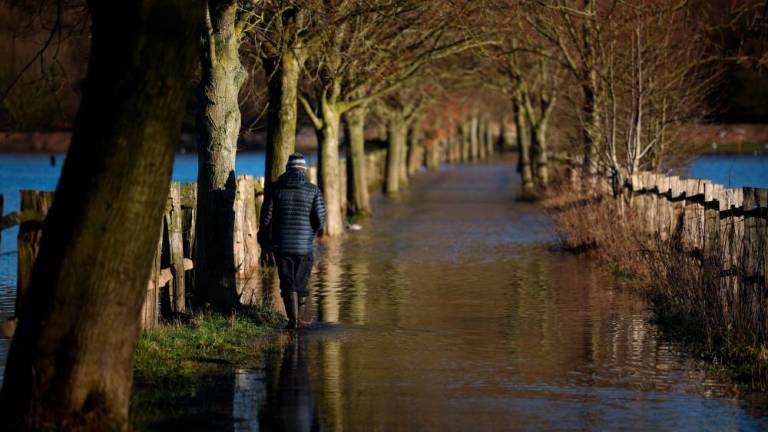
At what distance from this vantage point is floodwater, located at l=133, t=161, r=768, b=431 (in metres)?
9.65

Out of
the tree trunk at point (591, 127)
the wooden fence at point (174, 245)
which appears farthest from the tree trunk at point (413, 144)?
the wooden fence at point (174, 245)

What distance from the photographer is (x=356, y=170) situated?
124ft

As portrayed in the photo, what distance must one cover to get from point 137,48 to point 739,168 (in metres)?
70.0

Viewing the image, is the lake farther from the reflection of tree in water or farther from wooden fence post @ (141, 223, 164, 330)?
the reflection of tree in water

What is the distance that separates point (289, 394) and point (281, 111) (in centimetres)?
1231

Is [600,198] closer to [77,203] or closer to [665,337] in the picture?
[665,337]

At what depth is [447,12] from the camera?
25.5m

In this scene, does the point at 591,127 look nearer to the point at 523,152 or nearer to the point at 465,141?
the point at 523,152

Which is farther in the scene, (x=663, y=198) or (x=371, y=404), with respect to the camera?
(x=663, y=198)

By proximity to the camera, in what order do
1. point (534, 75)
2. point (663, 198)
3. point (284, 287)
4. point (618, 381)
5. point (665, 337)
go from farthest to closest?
point (534, 75)
point (663, 198)
point (284, 287)
point (665, 337)
point (618, 381)

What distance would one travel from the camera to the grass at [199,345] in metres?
11.5

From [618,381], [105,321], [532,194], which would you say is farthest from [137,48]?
[532,194]

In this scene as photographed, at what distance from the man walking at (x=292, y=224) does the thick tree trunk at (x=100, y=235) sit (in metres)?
6.49

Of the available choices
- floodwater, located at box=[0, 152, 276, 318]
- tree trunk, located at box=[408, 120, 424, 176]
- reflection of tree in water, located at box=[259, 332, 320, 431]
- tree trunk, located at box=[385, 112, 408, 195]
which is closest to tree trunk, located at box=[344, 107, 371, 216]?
floodwater, located at box=[0, 152, 276, 318]
